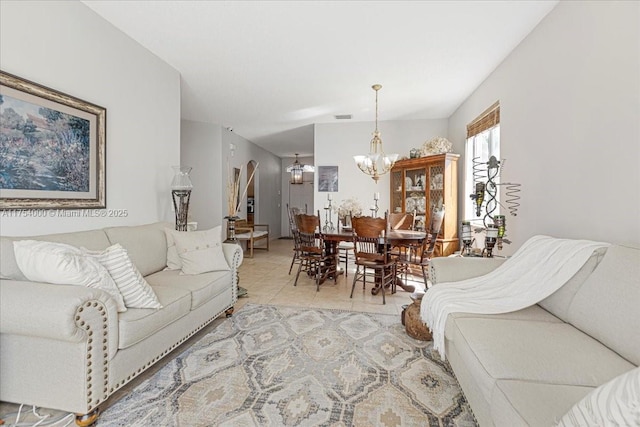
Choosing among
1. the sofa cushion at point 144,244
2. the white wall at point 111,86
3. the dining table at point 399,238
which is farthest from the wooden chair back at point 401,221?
the white wall at point 111,86

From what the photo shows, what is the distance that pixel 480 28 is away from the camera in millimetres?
2664

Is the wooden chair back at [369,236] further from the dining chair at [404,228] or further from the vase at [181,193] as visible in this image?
the vase at [181,193]

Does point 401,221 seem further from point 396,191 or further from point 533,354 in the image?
point 533,354

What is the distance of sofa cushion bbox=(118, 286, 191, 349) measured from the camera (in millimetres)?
1627

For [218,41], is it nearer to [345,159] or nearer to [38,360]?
[38,360]

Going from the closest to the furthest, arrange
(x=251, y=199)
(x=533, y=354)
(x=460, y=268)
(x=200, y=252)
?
1. (x=533, y=354)
2. (x=460, y=268)
3. (x=200, y=252)
4. (x=251, y=199)

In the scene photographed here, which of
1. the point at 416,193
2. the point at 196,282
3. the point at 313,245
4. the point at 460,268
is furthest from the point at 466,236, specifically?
the point at 416,193

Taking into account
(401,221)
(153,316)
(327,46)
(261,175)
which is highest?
(327,46)

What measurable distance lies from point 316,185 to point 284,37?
11.0 feet

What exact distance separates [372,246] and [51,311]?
294cm

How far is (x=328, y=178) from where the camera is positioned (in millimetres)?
5965

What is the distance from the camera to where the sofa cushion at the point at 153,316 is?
163 cm

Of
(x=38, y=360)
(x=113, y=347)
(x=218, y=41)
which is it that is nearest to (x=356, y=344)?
(x=113, y=347)

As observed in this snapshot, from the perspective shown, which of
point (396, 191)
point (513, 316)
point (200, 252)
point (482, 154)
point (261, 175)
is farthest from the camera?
point (261, 175)
